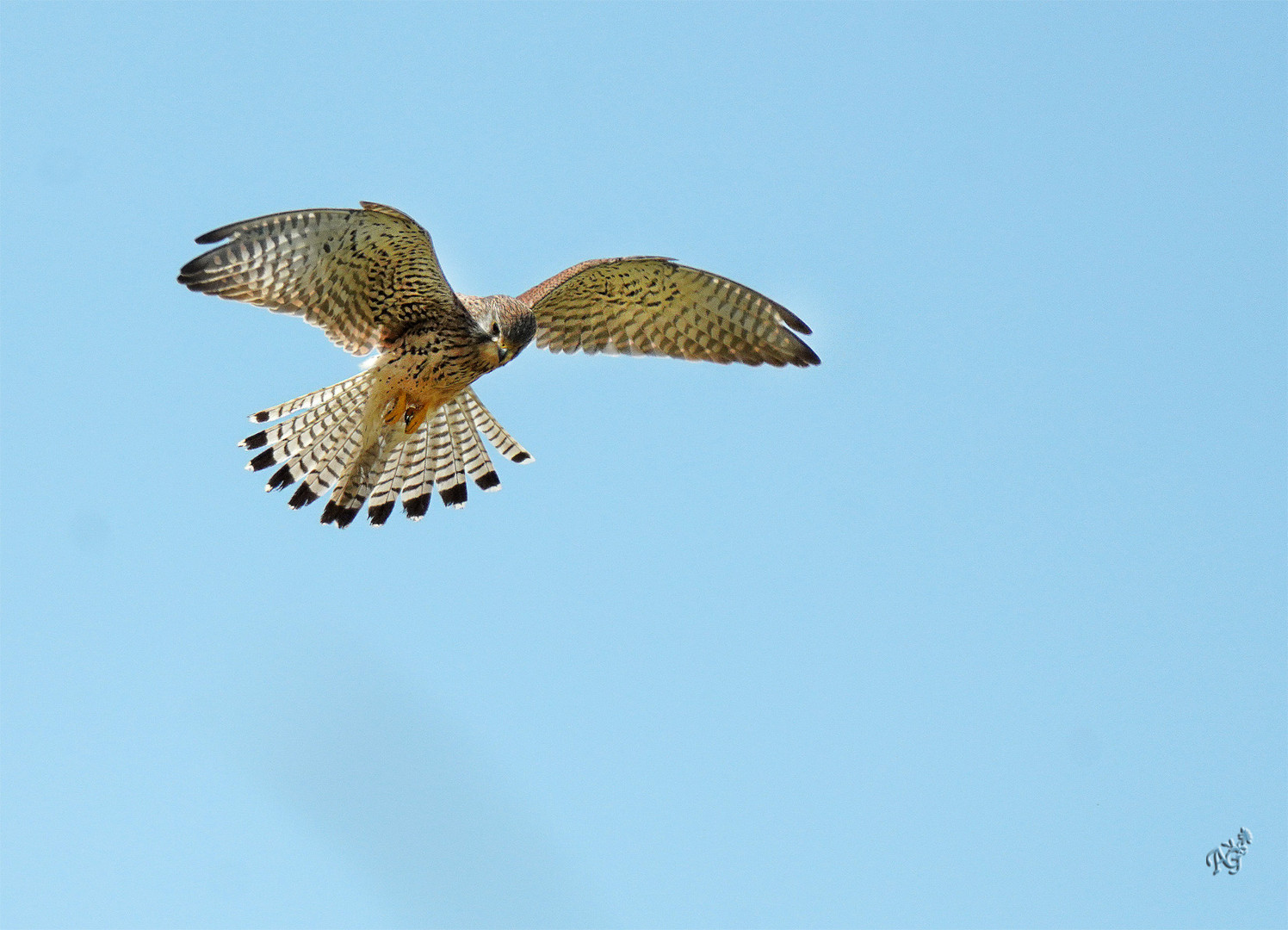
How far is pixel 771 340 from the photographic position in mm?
11781

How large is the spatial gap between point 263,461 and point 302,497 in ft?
1.25

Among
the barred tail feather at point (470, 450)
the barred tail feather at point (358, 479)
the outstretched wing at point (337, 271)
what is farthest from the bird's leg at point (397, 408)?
the barred tail feather at point (470, 450)

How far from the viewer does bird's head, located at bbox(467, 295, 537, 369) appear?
35.0 ft

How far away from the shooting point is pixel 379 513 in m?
11.4

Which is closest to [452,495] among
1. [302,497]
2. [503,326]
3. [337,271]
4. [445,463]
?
[445,463]

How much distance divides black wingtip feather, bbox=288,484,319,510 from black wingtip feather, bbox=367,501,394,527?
45 cm

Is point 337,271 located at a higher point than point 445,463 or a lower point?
higher

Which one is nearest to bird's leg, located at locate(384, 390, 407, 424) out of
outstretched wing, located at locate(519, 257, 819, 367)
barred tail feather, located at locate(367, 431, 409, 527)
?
barred tail feather, located at locate(367, 431, 409, 527)

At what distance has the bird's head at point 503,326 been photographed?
10.7 metres

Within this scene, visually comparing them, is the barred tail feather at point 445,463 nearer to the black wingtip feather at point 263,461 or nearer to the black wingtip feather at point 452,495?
the black wingtip feather at point 452,495

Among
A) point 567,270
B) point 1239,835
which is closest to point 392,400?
point 567,270

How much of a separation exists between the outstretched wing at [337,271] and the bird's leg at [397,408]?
44 cm

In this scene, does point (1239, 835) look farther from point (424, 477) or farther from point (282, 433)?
point (282, 433)

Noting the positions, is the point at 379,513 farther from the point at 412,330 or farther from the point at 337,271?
the point at 337,271
